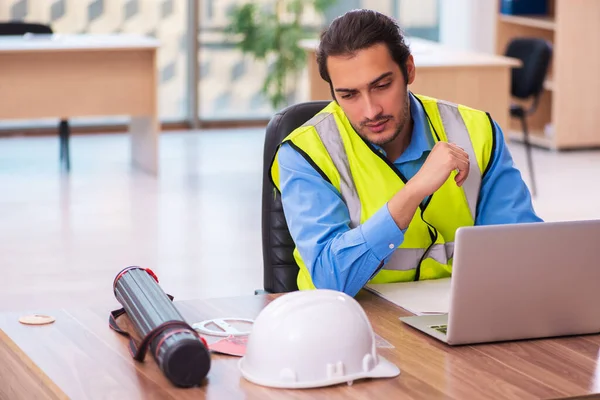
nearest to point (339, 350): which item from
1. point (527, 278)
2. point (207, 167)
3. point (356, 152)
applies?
point (527, 278)

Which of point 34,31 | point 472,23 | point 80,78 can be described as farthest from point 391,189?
point 472,23

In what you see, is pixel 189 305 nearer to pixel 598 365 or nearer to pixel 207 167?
pixel 598 365

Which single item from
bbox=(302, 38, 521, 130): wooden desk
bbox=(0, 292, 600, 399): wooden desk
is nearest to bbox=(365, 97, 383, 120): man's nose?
bbox=(0, 292, 600, 399): wooden desk

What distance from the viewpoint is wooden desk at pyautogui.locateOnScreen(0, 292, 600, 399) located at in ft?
4.89

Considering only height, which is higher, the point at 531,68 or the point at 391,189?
the point at 391,189

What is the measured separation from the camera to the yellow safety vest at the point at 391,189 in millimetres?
2107

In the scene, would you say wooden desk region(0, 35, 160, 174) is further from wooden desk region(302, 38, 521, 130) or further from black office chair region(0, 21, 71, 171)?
wooden desk region(302, 38, 521, 130)

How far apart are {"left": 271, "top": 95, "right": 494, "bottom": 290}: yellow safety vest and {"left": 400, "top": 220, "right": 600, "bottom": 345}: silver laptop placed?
0.41 meters

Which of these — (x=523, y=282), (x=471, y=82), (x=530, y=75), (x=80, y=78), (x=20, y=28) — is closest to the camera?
(x=523, y=282)

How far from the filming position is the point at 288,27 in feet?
26.2

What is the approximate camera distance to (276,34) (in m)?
7.95

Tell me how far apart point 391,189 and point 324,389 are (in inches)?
27.4

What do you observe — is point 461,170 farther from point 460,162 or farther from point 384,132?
point 384,132

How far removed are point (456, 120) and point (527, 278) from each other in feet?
2.18
